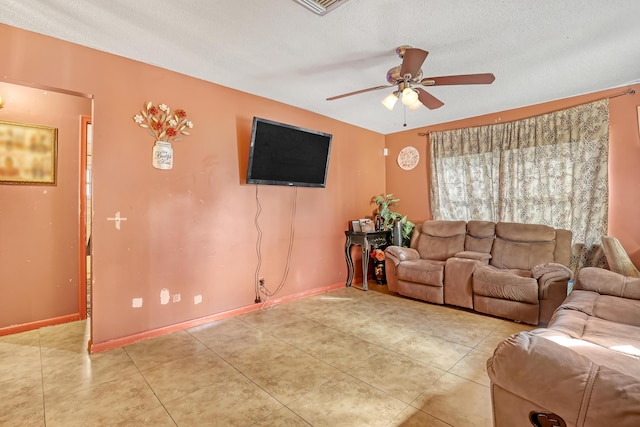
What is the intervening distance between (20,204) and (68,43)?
1615mm

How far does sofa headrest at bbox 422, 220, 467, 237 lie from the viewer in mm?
4082

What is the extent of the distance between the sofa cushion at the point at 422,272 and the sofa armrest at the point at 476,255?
0.27 m

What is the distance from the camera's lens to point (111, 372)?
2.10m

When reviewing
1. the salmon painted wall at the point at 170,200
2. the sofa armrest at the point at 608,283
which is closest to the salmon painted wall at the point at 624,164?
the sofa armrest at the point at 608,283

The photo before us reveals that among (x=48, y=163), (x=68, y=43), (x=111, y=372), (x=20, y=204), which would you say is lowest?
(x=111, y=372)

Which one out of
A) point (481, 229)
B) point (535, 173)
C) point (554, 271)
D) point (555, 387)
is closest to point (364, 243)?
point (481, 229)

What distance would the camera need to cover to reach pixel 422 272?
360 centimetres

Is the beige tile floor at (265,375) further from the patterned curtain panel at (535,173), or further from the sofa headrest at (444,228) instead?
the patterned curtain panel at (535,173)

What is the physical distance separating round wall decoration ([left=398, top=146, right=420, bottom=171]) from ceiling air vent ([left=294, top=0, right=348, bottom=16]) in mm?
3338

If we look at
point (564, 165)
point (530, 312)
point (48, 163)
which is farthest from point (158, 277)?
point (564, 165)

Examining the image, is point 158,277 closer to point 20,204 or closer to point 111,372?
point 111,372

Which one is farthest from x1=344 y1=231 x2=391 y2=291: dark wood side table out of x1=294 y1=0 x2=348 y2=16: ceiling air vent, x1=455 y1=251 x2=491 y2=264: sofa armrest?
x1=294 y1=0 x2=348 y2=16: ceiling air vent

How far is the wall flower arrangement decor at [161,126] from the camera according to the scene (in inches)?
105

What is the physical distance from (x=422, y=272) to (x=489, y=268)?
2.36 ft
